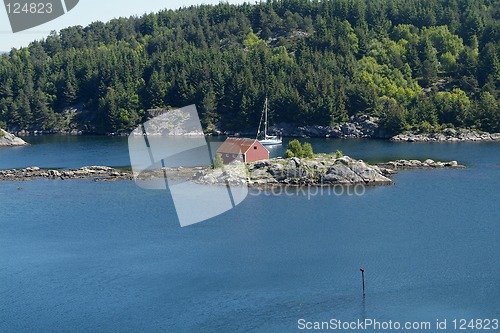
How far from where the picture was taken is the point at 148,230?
4519cm

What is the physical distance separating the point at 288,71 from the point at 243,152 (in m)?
43.9

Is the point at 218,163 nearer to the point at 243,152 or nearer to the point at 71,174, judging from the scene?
the point at 243,152

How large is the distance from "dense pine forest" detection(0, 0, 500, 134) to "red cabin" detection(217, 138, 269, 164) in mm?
28416

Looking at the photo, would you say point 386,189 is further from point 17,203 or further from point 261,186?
point 17,203

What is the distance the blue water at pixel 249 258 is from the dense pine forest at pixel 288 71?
35957mm

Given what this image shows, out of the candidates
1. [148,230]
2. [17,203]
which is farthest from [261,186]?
[17,203]

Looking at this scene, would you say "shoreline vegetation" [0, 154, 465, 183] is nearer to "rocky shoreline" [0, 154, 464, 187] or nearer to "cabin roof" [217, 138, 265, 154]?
"rocky shoreline" [0, 154, 464, 187]

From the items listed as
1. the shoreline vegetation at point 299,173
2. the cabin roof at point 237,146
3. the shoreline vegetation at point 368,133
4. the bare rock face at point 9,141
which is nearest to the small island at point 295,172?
the shoreline vegetation at point 299,173

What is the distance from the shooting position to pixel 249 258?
A: 3909cm

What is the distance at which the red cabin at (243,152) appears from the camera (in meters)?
60.8

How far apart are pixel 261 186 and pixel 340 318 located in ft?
81.9

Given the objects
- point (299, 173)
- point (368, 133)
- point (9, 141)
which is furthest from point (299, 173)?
point (9, 141)

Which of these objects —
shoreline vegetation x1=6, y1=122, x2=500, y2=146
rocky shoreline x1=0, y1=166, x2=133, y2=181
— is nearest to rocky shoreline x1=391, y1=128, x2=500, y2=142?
shoreline vegetation x1=6, y1=122, x2=500, y2=146

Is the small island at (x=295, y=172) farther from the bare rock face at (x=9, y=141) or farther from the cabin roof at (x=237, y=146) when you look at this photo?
the bare rock face at (x=9, y=141)
